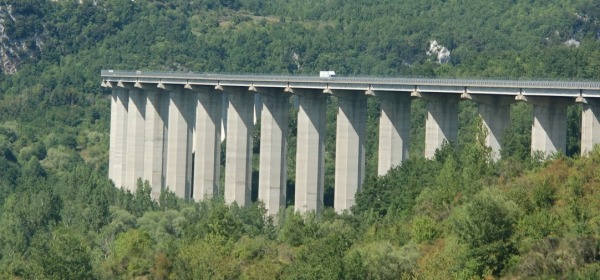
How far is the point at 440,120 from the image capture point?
99.2 metres

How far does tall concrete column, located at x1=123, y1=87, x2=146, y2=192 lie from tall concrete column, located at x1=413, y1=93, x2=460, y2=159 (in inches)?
1300

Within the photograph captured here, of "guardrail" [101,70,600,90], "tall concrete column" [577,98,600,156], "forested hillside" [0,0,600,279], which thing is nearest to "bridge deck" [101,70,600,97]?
"guardrail" [101,70,600,90]

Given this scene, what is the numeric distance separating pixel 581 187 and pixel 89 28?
12284 centimetres

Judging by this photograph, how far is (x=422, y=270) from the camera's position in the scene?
6856 cm

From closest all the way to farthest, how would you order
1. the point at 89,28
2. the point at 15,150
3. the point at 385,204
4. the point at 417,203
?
the point at 417,203 → the point at 385,204 → the point at 15,150 → the point at 89,28

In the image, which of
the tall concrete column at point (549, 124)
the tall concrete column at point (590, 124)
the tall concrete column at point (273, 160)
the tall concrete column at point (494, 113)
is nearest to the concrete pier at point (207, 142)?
the tall concrete column at point (273, 160)

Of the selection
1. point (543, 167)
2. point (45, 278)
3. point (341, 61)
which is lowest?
point (45, 278)

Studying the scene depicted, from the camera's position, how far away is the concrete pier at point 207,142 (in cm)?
12031

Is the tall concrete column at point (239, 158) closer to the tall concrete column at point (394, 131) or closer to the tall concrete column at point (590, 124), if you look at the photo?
the tall concrete column at point (394, 131)

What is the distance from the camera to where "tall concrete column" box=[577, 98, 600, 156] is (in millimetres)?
86700

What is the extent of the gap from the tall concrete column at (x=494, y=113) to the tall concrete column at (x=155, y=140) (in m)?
35.2

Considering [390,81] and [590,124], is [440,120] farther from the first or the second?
[590,124]

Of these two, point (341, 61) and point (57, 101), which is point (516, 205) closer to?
point (57, 101)

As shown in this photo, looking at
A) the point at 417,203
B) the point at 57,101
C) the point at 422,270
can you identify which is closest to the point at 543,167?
the point at 417,203
